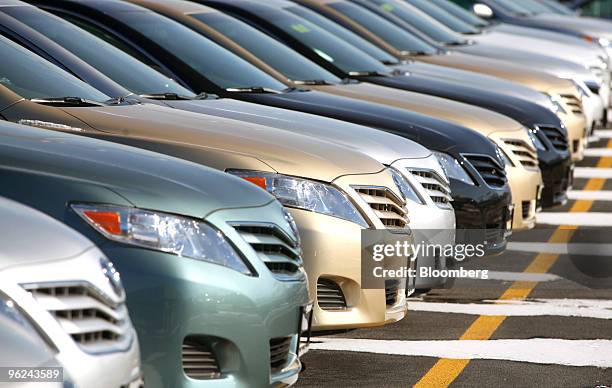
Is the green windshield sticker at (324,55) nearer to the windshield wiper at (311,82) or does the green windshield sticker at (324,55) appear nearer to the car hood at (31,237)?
the windshield wiper at (311,82)

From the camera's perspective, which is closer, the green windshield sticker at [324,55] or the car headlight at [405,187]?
the car headlight at [405,187]

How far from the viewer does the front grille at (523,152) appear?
39.4 ft

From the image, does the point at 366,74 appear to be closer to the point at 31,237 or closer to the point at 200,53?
the point at 200,53

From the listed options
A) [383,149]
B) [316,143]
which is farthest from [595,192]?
[316,143]

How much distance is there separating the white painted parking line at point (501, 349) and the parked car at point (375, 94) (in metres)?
3.15

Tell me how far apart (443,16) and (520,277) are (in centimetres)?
1002

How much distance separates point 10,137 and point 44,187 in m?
0.58

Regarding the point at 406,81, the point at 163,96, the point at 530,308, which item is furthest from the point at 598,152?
the point at 163,96

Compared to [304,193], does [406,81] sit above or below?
below

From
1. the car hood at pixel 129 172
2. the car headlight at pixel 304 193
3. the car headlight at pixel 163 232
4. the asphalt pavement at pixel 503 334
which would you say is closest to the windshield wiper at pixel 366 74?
the asphalt pavement at pixel 503 334

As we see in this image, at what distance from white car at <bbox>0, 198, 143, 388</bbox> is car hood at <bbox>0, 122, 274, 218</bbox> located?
893 millimetres

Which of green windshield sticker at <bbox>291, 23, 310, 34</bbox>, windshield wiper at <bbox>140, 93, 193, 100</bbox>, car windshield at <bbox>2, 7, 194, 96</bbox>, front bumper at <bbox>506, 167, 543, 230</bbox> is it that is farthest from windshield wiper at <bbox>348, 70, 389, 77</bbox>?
windshield wiper at <bbox>140, 93, 193, 100</bbox>

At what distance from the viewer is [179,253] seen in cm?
562

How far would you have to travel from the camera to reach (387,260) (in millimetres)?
7789
